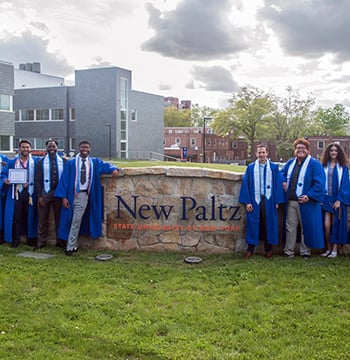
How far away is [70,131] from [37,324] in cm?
4866

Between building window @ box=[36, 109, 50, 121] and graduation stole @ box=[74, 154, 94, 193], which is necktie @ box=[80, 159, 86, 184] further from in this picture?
building window @ box=[36, 109, 50, 121]

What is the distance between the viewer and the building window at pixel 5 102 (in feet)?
113

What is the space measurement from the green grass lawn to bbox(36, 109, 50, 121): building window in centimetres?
4645

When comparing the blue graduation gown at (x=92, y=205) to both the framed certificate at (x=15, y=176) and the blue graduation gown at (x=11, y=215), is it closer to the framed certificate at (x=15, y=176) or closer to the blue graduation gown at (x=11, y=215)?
the blue graduation gown at (x=11, y=215)

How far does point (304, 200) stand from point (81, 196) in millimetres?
3202

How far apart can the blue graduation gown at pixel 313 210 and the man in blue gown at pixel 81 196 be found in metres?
2.80

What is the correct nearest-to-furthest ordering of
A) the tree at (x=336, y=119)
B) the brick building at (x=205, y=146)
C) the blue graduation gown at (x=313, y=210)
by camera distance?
the blue graduation gown at (x=313, y=210) < the brick building at (x=205, y=146) < the tree at (x=336, y=119)

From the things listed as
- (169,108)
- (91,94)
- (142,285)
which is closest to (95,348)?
(142,285)

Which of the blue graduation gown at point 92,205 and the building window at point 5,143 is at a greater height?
the building window at point 5,143

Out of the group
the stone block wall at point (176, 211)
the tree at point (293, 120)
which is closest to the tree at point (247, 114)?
the tree at point (293, 120)

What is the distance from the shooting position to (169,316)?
456cm

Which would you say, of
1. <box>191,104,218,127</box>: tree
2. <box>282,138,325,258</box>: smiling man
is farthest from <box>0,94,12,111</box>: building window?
<box>191,104,218,127</box>: tree

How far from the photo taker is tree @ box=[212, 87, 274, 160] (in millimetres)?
62594

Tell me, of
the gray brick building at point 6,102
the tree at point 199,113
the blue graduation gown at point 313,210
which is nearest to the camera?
the blue graduation gown at point 313,210
